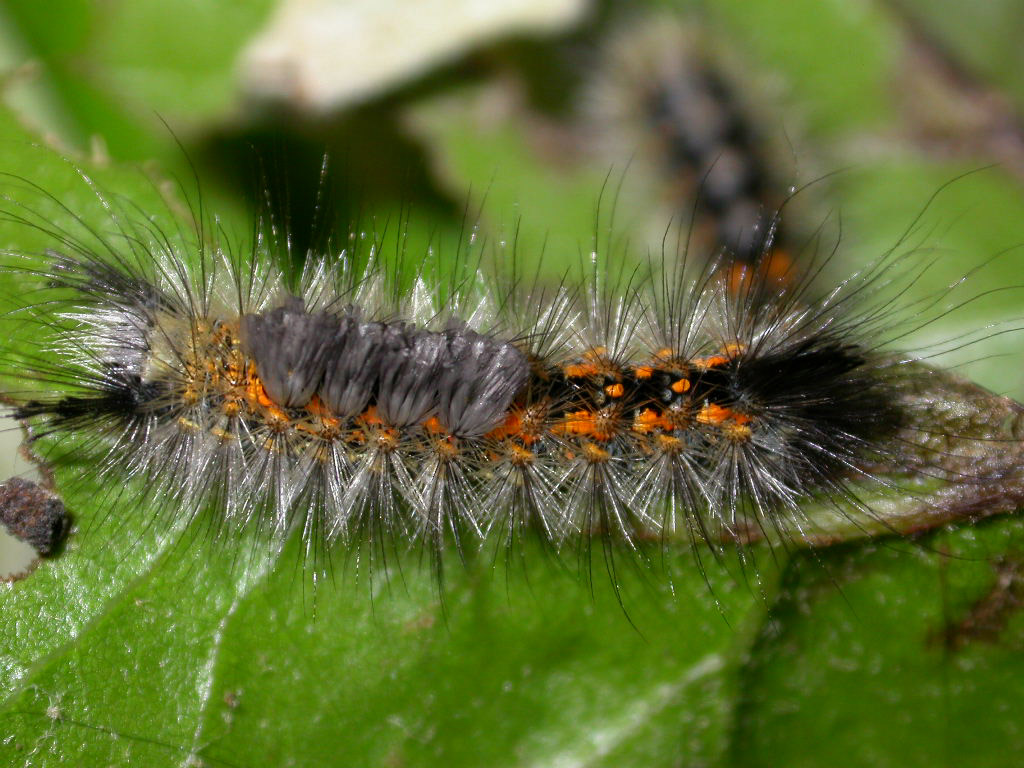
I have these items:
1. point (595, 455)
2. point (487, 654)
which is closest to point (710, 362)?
point (595, 455)

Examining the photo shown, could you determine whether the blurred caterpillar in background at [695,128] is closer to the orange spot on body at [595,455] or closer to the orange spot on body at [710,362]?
the orange spot on body at [710,362]

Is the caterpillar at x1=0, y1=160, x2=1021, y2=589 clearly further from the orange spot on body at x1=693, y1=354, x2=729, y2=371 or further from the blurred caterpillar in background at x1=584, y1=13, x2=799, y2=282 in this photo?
the blurred caterpillar in background at x1=584, y1=13, x2=799, y2=282

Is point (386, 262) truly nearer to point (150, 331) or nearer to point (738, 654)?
point (150, 331)

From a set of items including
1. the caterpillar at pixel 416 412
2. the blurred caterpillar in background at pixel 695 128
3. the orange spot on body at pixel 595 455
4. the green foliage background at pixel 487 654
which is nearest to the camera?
the green foliage background at pixel 487 654

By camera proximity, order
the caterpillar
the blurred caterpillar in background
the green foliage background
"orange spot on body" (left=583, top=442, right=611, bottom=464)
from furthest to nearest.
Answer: the blurred caterpillar in background
"orange spot on body" (left=583, top=442, right=611, bottom=464)
the caterpillar
the green foliage background

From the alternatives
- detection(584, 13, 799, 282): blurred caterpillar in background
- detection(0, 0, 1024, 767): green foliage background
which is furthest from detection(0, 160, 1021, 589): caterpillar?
detection(584, 13, 799, 282): blurred caterpillar in background

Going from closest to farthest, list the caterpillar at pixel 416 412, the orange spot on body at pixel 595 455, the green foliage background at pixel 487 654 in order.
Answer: the green foliage background at pixel 487 654 < the caterpillar at pixel 416 412 < the orange spot on body at pixel 595 455

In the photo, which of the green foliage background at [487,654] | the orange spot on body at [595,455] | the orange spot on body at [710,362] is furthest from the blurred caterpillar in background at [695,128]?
the green foliage background at [487,654]

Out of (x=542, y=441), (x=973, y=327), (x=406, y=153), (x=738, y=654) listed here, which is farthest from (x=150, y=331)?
(x=973, y=327)
